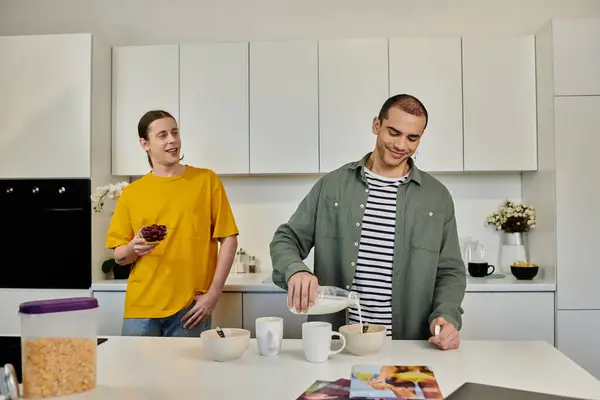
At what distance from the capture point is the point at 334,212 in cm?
201

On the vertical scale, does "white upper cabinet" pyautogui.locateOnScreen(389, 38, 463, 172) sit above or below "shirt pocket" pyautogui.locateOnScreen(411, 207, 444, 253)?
above

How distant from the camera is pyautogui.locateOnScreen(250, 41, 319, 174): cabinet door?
10.5 feet

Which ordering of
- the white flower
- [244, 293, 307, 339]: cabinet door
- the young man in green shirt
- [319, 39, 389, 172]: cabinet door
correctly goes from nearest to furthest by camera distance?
the young man in green shirt, the white flower, [244, 293, 307, 339]: cabinet door, [319, 39, 389, 172]: cabinet door

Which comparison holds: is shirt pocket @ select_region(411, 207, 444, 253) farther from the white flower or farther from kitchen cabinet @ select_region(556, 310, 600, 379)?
the white flower

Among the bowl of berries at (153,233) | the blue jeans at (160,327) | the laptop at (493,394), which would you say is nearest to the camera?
the laptop at (493,394)

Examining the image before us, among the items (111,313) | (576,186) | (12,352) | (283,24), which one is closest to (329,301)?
(12,352)

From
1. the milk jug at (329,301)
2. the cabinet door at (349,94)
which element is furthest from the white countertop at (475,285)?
the milk jug at (329,301)

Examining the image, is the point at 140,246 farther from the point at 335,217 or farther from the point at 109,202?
the point at 109,202

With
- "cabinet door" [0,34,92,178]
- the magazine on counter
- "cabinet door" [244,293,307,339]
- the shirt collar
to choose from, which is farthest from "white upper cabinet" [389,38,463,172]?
the magazine on counter

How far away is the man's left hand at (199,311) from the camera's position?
226 cm

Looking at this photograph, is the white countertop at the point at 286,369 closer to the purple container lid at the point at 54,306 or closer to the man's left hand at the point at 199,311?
the purple container lid at the point at 54,306

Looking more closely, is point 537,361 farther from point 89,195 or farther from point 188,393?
point 89,195

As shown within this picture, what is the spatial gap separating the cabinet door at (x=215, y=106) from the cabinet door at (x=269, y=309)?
72 cm

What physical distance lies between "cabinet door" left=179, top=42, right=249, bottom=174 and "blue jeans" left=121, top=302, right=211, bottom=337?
3.71 ft
